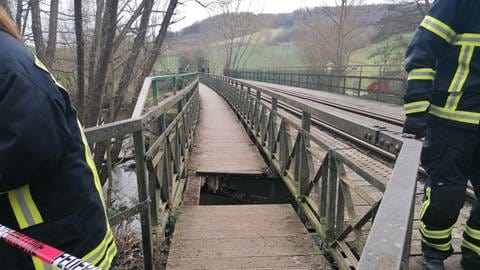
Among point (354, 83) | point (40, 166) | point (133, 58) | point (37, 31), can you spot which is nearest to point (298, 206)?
point (40, 166)

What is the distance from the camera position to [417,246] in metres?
2.73

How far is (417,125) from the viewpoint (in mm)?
1960

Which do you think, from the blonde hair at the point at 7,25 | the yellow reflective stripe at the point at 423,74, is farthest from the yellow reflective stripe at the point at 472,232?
the blonde hair at the point at 7,25

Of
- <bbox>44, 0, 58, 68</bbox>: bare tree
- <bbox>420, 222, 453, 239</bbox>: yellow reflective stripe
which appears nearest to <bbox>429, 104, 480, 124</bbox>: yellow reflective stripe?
<bbox>420, 222, 453, 239</bbox>: yellow reflective stripe

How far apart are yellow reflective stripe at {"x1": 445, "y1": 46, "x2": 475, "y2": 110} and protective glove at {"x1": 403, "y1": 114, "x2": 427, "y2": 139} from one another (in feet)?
0.79

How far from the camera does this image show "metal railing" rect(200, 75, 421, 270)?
33.5 inches

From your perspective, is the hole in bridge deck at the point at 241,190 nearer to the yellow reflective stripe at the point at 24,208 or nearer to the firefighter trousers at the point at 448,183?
the firefighter trousers at the point at 448,183

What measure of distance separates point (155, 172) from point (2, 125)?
198 cm

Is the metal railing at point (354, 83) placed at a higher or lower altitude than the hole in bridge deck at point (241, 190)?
higher

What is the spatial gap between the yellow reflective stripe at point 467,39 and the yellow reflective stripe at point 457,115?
0.39 m

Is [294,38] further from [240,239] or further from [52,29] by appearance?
[240,239]

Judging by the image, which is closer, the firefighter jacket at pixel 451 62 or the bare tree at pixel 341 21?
the firefighter jacket at pixel 451 62

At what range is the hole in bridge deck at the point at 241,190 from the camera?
5727 millimetres

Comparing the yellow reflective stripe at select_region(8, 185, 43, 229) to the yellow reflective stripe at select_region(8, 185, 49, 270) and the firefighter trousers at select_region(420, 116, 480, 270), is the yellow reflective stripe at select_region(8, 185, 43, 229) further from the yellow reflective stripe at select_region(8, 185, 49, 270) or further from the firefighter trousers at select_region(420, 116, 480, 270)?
the firefighter trousers at select_region(420, 116, 480, 270)
